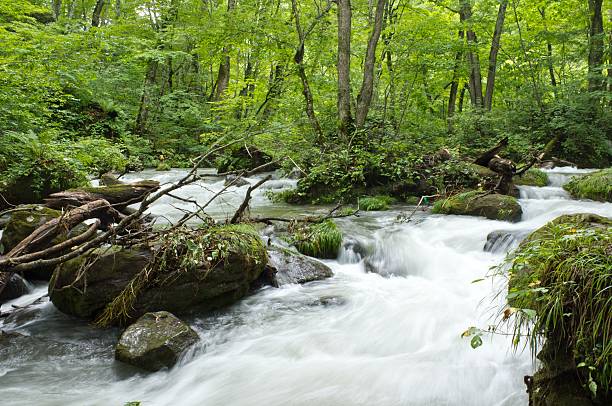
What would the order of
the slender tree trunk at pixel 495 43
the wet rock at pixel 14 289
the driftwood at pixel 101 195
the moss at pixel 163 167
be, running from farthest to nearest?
the moss at pixel 163 167, the slender tree trunk at pixel 495 43, the driftwood at pixel 101 195, the wet rock at pixel 14 289

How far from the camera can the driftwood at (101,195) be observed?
595 cm

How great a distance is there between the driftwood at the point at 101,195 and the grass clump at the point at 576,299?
478cm

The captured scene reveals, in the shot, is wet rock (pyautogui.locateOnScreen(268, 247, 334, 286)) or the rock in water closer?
the rock in water

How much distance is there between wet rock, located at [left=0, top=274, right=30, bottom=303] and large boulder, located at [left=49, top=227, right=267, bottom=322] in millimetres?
742

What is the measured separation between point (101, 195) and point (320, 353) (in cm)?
421

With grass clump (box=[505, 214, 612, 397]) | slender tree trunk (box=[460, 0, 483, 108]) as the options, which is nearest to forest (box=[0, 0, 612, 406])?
grass clump (box=[505, 214, 612, 397])

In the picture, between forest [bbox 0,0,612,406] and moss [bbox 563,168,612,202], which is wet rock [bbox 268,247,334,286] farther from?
moss [bbox 563,168,612,202]

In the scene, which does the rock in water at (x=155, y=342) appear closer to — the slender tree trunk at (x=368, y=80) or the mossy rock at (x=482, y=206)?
the mossy rock at (x=482, y=206)

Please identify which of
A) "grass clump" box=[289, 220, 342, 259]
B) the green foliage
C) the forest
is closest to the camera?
the forest

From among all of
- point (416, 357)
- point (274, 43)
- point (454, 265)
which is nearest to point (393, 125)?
point (274, 43)

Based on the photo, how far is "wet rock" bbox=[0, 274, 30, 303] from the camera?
17.9 ft

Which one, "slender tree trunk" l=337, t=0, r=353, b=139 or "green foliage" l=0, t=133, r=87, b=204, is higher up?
"slender tree trunk" l=337, t=0, r=353, b=139

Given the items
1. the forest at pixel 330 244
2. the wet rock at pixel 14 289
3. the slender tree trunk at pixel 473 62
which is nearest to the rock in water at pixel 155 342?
the forest at pixel 330 244

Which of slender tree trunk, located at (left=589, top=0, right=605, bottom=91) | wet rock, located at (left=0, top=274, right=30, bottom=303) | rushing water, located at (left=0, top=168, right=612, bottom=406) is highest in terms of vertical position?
slender tree trunk, located at (left=589, top=0, right=605, bottom=91)
